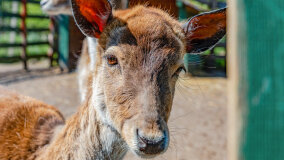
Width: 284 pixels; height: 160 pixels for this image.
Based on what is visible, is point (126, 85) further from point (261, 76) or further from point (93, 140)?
point (261, 76)

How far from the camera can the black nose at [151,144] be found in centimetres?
222

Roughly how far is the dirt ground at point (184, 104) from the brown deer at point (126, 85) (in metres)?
1.27

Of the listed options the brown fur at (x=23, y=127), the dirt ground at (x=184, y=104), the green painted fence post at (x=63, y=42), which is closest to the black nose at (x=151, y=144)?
the brown fur at (x=23, y=127)

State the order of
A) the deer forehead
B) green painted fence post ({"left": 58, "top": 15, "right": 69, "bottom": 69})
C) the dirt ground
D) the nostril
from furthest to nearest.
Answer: green painted fence post ({"left": 58, "top": 15, "right": 69, "bottom": 69}) < the dirt ground < the deer forehead < the nostril

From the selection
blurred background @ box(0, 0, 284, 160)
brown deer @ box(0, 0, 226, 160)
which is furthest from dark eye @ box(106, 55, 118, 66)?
blurred background @ box(0, 0, 284, 160)

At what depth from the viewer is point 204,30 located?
3.12m

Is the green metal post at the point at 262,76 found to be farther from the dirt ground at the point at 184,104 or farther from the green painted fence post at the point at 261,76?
the dirt ground at the point at 184,104

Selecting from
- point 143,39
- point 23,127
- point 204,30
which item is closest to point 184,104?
point 204,30

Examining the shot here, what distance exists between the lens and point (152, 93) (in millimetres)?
2459

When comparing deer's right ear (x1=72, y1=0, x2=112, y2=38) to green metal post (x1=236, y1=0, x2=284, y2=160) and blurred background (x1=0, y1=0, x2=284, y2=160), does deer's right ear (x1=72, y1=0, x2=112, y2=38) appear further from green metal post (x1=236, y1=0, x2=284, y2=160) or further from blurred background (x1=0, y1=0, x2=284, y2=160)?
green metal post (x1=236, y1=0, x2=284, y2=160)

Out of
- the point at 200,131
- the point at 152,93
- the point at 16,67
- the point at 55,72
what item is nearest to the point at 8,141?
the point at 152,93

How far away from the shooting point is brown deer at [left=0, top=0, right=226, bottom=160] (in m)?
2.40

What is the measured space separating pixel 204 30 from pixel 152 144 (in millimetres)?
1331

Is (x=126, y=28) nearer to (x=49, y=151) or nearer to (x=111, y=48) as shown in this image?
(x=111, y=48)
